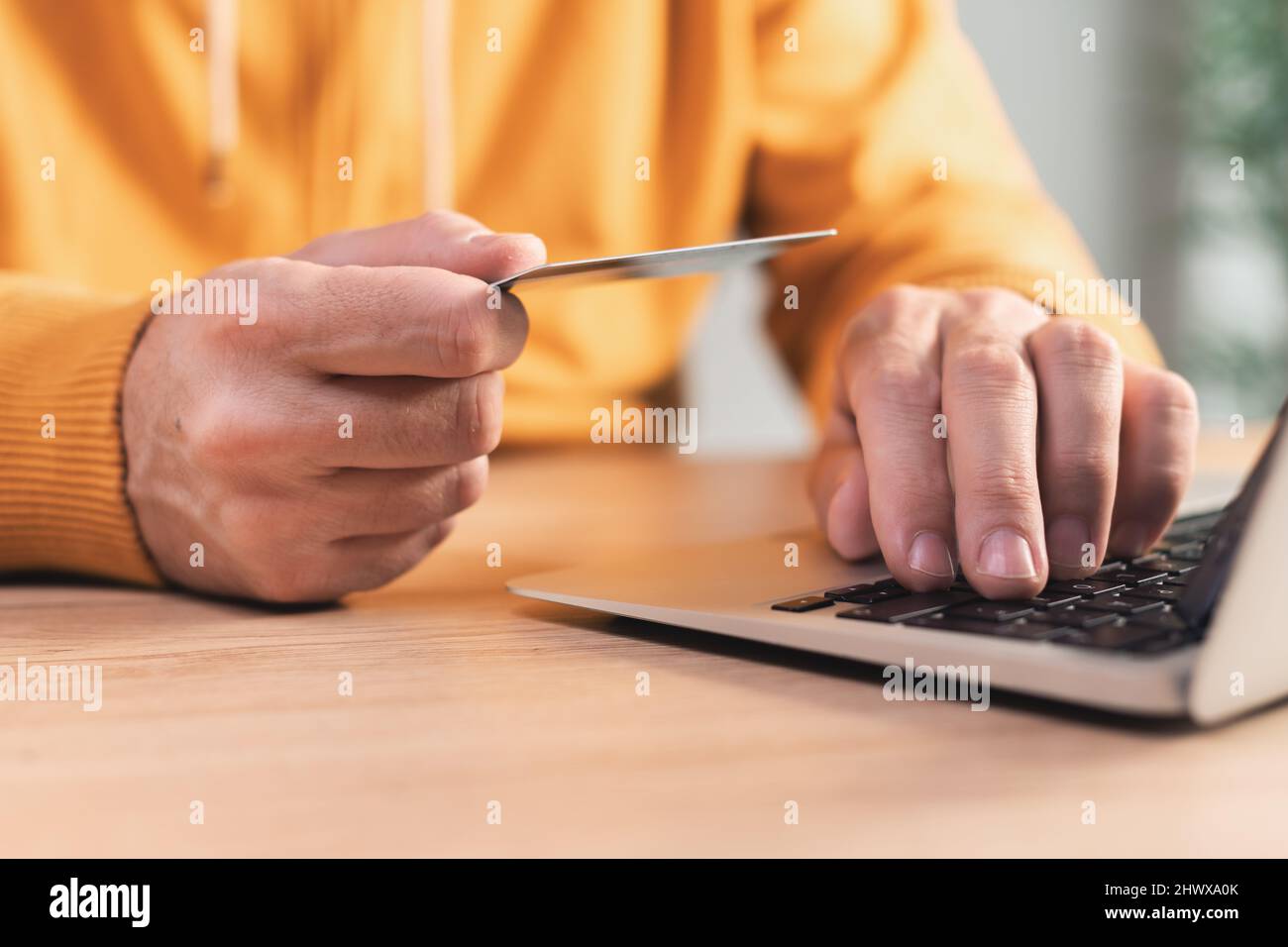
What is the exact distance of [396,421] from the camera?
42cm

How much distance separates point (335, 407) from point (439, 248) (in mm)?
75

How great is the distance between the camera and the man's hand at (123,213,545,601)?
401 mm

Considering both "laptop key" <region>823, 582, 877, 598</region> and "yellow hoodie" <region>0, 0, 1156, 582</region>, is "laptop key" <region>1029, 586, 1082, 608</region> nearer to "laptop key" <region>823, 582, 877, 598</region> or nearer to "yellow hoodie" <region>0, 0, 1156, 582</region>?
"laptop key" <region>823, 582, 877, 598</region>

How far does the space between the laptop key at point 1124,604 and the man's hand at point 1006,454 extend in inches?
0.9

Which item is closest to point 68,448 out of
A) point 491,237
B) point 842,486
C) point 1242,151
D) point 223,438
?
point 223,438

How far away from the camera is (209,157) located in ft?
3.09

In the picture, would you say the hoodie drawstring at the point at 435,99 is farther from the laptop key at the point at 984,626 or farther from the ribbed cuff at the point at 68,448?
the laptop key at the point at 984,626

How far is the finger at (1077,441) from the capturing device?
0.43 metres

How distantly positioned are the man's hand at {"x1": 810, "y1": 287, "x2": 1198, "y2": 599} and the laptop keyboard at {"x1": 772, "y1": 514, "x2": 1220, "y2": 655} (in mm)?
11

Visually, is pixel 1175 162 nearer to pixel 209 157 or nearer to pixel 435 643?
pixel 209 157

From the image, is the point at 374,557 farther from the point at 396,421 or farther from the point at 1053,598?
the point at 1053,598

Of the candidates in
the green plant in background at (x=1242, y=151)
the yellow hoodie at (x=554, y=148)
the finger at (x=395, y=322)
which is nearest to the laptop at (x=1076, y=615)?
the finger at (x=395, y=322)

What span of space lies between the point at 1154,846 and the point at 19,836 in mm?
233

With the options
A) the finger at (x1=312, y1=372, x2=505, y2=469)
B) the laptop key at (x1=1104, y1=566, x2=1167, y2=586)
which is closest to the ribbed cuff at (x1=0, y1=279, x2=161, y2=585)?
the finger at (x1=312, y1=372, x2=505, y2=469)
